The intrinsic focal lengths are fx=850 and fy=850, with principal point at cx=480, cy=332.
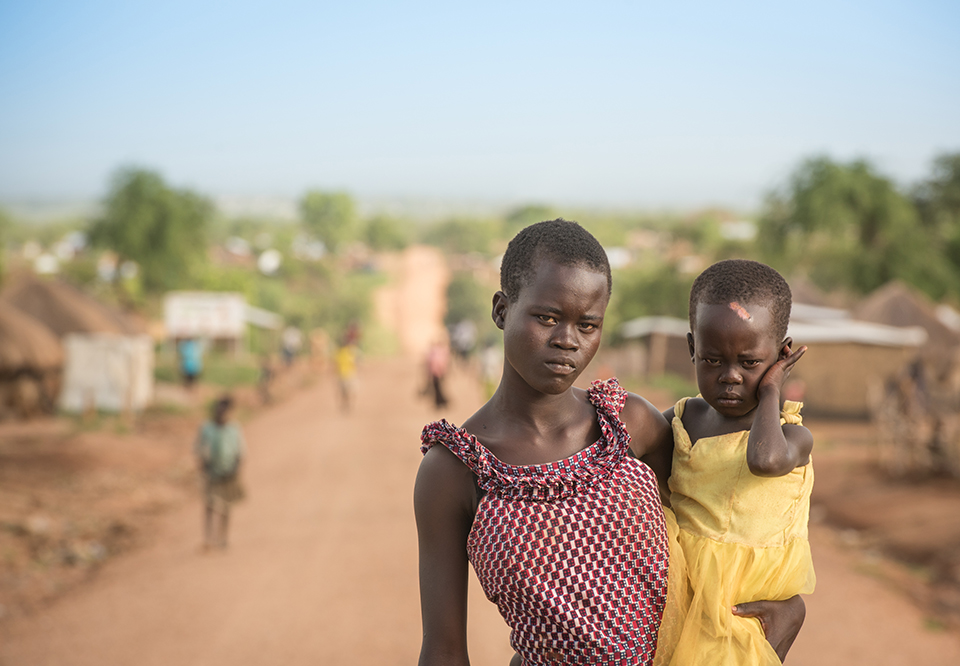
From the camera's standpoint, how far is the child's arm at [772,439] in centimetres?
173

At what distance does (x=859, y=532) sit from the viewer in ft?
37.6

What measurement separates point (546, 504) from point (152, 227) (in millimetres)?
36334

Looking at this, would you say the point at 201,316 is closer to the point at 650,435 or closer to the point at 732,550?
the point at 650,435

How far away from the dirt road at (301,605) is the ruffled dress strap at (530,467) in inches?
221

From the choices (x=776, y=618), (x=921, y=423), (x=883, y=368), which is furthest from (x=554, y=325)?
(x=883, y=368)

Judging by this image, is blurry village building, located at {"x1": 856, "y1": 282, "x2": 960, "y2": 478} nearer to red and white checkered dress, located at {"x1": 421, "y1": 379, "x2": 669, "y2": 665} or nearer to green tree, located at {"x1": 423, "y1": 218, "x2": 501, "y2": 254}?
red and white checkered dress, located at {"x1": 421, "y1": 379, "x2": 669, "y2": 665}

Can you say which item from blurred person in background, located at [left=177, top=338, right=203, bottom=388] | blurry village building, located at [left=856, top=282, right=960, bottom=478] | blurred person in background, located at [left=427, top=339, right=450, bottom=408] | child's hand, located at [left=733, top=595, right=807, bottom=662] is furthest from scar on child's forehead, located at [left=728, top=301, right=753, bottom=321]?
blurred person in background, located at [left=177, top=338, right=203, bottom=388]

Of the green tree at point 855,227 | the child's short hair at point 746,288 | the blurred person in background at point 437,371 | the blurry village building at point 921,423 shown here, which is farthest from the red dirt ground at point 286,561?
the green tree at point 855,227

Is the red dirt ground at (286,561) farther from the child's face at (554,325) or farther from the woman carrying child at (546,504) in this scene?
the child's face at (554,325)

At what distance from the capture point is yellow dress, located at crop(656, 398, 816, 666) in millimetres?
1756

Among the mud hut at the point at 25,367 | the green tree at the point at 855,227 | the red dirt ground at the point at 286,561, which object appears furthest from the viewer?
the green tree at the point at 855,227

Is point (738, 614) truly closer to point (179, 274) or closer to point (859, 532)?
point (859, 532)

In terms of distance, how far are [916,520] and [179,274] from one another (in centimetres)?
3192

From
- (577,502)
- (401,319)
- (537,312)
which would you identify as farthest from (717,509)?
(401,319)
